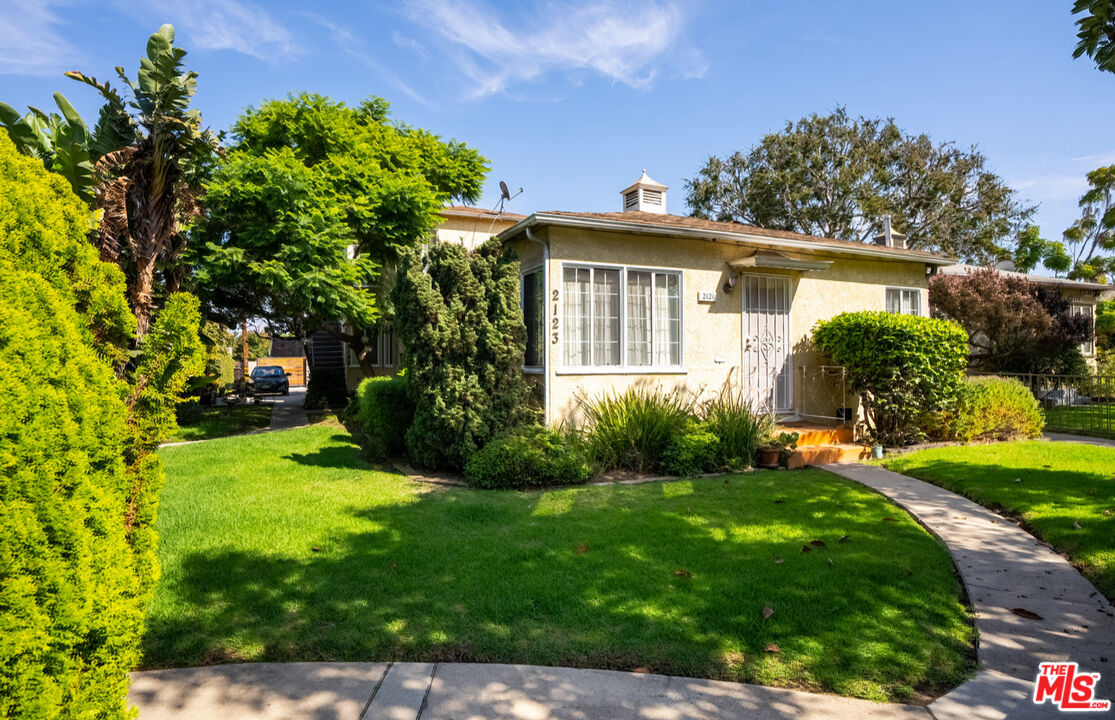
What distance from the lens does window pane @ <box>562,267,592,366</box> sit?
9.70 metres

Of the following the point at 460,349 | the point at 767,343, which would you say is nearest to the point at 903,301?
the point at 767,343

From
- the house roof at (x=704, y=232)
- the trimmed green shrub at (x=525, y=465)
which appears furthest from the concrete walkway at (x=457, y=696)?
the house roof at (x=704, y=232)

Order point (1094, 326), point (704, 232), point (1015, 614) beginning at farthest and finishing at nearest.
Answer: point (1094, 326), point (704, 232), point (1015, 614)

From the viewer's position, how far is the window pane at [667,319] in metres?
10.5

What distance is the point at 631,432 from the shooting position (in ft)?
29.9

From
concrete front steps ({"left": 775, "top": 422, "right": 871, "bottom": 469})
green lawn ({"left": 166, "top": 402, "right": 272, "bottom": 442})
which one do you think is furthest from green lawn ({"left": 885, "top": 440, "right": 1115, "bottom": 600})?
green lawn ({"left": 166, "top": 402, "right": 272, "bottom": 442})

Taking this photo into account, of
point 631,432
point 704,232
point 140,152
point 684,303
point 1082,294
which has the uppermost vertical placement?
point 140,152

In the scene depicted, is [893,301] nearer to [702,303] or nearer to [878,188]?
[702,303]

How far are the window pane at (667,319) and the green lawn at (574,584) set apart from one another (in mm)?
3388

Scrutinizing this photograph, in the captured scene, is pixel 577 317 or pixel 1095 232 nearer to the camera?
pixel 577 317

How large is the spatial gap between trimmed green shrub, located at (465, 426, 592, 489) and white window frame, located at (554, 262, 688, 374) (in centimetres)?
167

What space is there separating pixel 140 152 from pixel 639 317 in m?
9.63

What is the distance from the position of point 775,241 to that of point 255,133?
52.7 feet

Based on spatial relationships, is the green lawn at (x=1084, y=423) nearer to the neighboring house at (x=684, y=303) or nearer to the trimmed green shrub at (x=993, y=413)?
the trimmed green shrub at (x=993, y=413)
